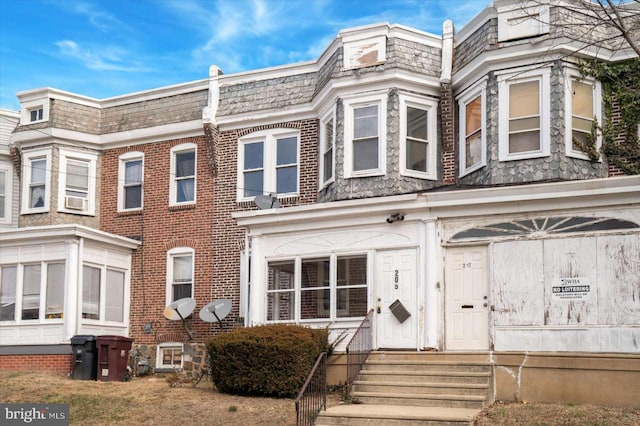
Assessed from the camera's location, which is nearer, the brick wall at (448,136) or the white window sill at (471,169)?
the white window sill at (471,169)

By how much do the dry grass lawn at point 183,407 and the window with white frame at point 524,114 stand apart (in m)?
6.02

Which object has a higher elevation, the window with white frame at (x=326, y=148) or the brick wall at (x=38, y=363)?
the window with white frame at (x=326, y=148)

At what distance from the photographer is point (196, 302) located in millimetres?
21250

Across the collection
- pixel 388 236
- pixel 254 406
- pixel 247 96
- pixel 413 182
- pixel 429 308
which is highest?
pixel 247 96

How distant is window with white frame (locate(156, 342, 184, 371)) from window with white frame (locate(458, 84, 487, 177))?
27.6 feet

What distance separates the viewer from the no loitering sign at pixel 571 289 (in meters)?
14.2

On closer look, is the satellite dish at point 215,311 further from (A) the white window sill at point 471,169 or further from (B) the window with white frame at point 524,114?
(B) the window with white frame at point 524,114

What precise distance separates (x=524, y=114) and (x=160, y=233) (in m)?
10.1

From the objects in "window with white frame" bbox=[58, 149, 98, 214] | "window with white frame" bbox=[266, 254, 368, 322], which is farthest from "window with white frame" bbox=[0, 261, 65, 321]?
"window with white frame" bbox=[266, 254, 368, 322]

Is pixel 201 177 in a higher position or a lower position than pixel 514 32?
lower

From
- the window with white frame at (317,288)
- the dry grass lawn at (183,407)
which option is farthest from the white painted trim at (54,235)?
the window with white frame at (317,288)

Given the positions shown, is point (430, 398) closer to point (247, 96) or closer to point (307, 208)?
point (307, 208)

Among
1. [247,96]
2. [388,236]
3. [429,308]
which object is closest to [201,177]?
[247,96]

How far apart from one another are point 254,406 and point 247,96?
9.69 m
